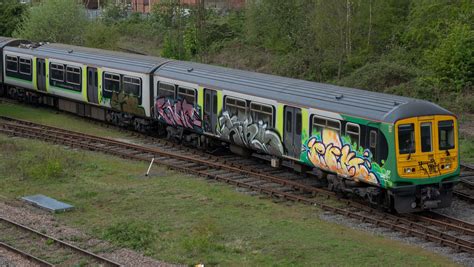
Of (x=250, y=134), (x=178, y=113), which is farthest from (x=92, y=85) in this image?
(x=250, y=134)

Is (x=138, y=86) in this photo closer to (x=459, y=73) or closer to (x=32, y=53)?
(x=32, y=53)

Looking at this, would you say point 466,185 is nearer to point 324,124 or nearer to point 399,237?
point 324,124

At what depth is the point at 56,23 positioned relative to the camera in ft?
156

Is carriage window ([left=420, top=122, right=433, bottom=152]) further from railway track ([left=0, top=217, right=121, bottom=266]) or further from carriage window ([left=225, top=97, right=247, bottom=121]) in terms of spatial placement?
railway track ([left=0, top=217, right=121, bottom=266])

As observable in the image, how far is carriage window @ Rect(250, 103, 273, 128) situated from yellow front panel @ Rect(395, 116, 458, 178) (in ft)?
17.1

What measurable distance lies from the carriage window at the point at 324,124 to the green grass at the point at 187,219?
226 cm

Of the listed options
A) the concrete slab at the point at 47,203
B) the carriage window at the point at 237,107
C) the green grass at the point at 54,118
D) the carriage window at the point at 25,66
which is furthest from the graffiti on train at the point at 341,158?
the carriage window at the point at 25,66

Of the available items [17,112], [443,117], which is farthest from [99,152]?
[443,117]

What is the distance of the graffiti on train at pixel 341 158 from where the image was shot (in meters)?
19.1

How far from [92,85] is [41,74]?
4455 mm

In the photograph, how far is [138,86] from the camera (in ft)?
95.4

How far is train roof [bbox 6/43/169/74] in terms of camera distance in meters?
29.3

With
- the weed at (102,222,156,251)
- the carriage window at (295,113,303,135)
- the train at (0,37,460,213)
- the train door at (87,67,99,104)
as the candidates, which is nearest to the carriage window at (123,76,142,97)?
the train at (0,37,460,213)

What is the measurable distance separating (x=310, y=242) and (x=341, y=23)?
26.6m
